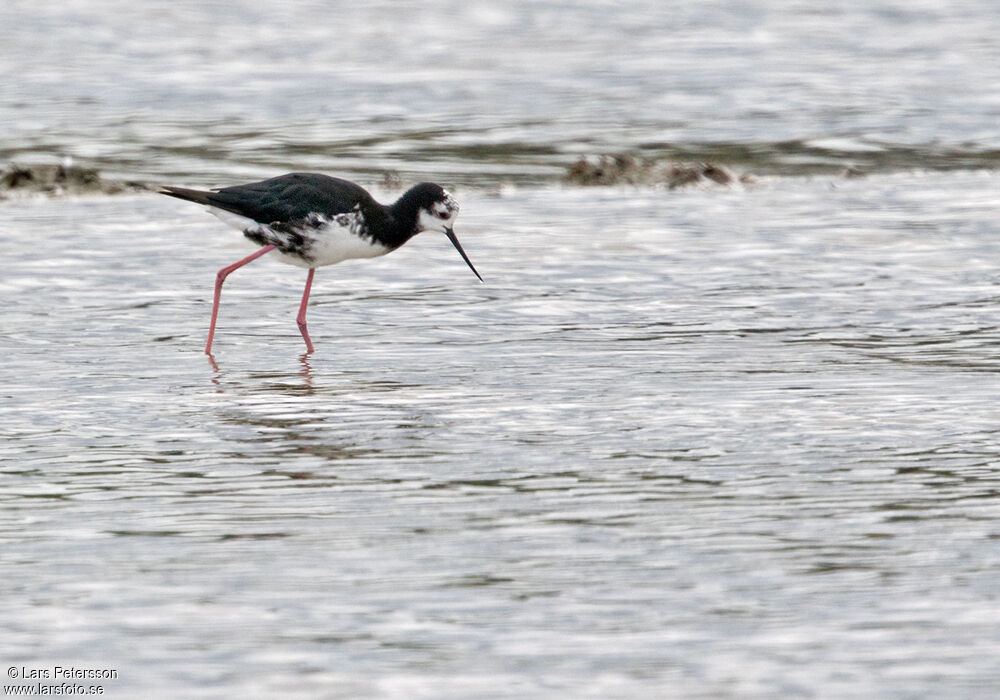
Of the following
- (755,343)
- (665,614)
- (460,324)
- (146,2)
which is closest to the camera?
(665,614)

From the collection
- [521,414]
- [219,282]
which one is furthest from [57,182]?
[521,414]

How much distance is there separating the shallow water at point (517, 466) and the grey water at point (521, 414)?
21 mm

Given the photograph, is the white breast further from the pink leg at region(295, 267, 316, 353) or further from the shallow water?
the shallow water

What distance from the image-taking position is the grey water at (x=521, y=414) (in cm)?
536

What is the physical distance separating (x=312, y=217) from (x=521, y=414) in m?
2.68

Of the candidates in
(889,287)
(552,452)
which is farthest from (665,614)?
(889,287)

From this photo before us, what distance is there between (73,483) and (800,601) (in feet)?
9.07

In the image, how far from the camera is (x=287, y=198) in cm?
1039

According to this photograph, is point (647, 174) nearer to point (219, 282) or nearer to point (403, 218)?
point (403, 218)

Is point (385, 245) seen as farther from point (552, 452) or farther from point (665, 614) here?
point (665, 614)

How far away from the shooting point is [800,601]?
18.4ft

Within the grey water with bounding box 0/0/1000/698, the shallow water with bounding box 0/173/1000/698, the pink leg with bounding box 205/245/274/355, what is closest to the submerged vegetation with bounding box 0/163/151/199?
the grey water with bounding box 0/0/1000/698

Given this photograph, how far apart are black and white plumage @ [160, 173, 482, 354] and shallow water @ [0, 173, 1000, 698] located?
36 cm

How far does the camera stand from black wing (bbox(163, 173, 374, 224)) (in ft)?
33.9
